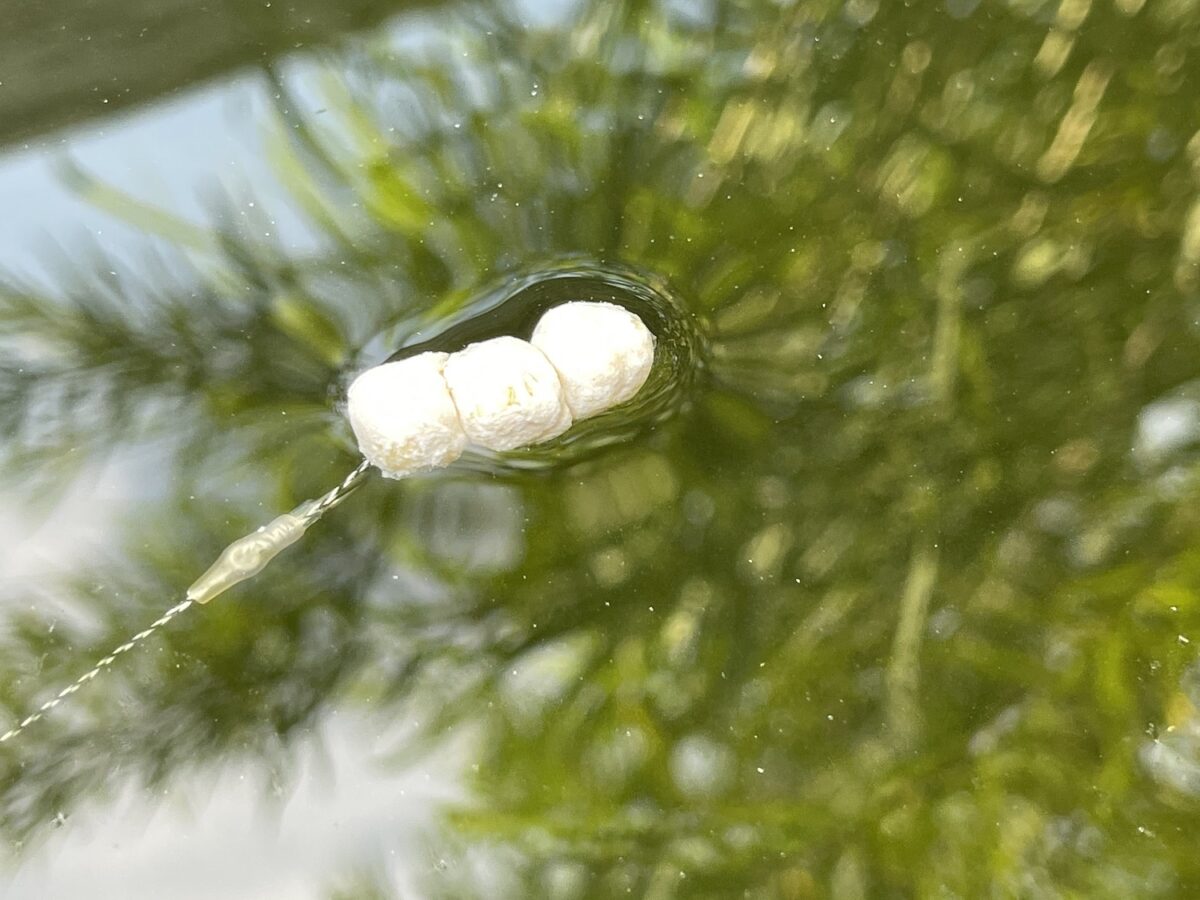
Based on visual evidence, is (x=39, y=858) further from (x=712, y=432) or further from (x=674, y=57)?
(x=674, y=57)

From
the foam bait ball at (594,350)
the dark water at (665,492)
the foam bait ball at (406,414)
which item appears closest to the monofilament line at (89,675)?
the dark water at (665,492)

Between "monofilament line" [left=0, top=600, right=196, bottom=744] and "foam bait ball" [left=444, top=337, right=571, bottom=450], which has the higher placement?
"foam bait ball" [left=444, top=337, right=571, bottom=450]

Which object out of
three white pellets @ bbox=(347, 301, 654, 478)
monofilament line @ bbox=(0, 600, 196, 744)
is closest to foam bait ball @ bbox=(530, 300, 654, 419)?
three white pellets @ bbox=(347, 301, 654, 478)

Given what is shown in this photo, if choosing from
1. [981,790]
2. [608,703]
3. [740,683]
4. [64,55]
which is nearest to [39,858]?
[608,703]

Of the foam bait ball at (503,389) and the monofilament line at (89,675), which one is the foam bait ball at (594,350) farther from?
the monofilament line at (89,675)

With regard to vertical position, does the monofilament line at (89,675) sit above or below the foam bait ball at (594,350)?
below

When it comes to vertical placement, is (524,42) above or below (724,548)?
above

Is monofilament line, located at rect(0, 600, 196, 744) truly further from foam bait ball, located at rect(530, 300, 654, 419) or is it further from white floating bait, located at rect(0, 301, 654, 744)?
foam bait ball, located at rect(530, 300, 654, 419)

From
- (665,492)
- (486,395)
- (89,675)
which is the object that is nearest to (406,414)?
(486,395)
